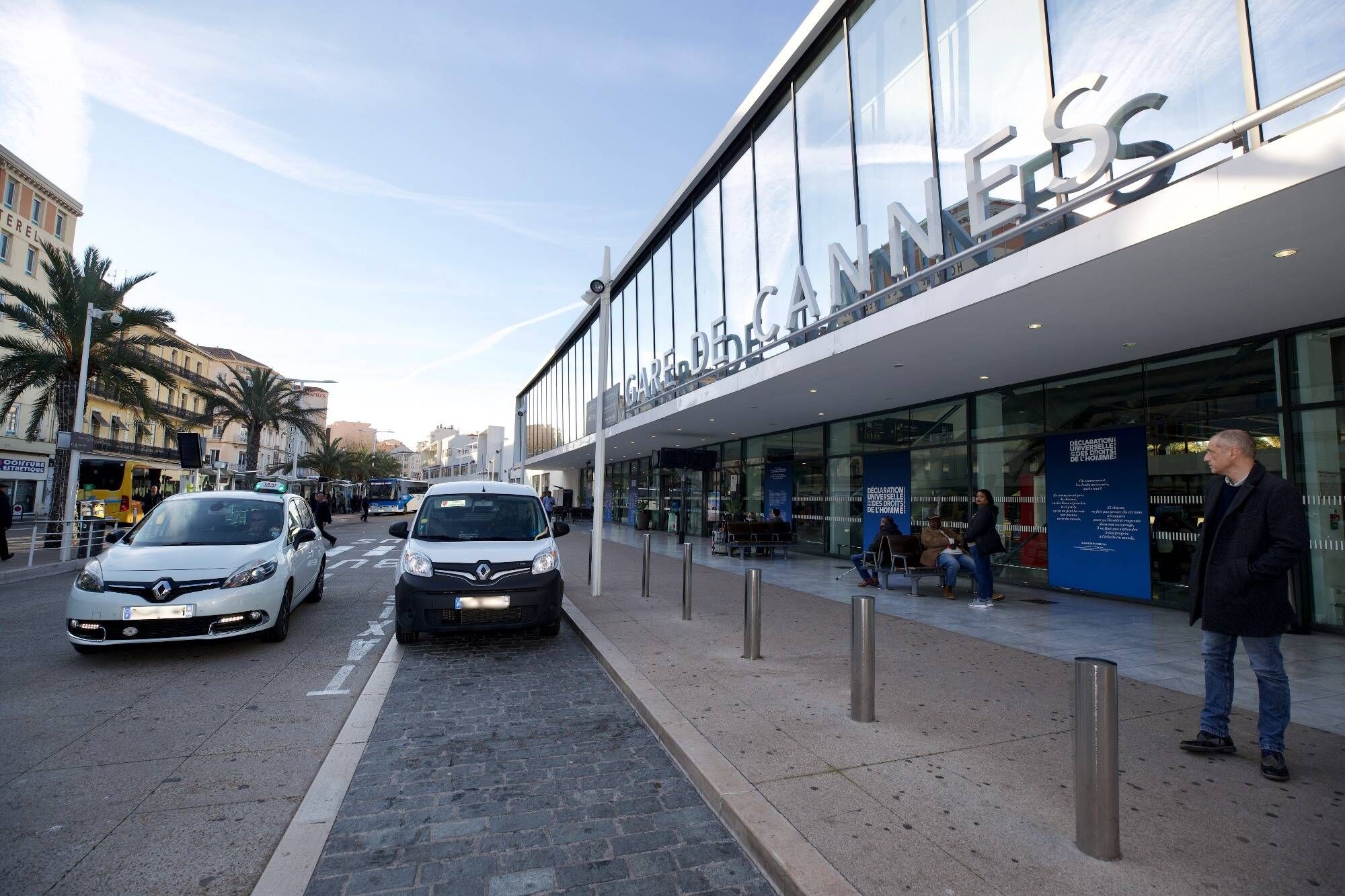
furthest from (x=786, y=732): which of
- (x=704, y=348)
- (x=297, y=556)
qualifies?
(x=704, y=348)

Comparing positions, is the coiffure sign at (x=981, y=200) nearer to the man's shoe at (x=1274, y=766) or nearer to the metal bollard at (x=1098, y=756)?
the man's shoe at (x=1274, y=766)

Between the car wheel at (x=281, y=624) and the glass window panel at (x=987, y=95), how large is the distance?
8702 mm

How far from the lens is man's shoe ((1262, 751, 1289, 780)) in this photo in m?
3.58

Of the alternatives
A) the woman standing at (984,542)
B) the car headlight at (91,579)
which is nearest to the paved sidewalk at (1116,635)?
the woman standing at (984,542)

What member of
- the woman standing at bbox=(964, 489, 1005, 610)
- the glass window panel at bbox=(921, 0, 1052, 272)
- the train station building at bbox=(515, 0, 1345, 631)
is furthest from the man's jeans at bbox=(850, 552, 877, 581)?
the glass window panel at bbox=(921, 0, 1052, 272)

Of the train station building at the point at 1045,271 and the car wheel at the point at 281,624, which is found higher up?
the train station building at the point at 1045,271

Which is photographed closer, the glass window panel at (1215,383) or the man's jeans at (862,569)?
the glass window panel at (1215,383)

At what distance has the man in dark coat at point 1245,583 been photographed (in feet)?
11.8

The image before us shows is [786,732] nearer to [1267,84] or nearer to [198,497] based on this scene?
[1267,84]

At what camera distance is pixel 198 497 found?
779 centimetres

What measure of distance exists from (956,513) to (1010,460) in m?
1.59

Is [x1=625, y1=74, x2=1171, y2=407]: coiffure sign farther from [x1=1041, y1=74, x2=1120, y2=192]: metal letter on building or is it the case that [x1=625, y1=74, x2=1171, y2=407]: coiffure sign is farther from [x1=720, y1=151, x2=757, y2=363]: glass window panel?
[x1=720, y1=151, x2=757, y2=363]: glass window panel

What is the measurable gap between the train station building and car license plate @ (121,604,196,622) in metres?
5.61

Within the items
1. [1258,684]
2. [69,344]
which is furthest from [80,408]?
[1258,684]
